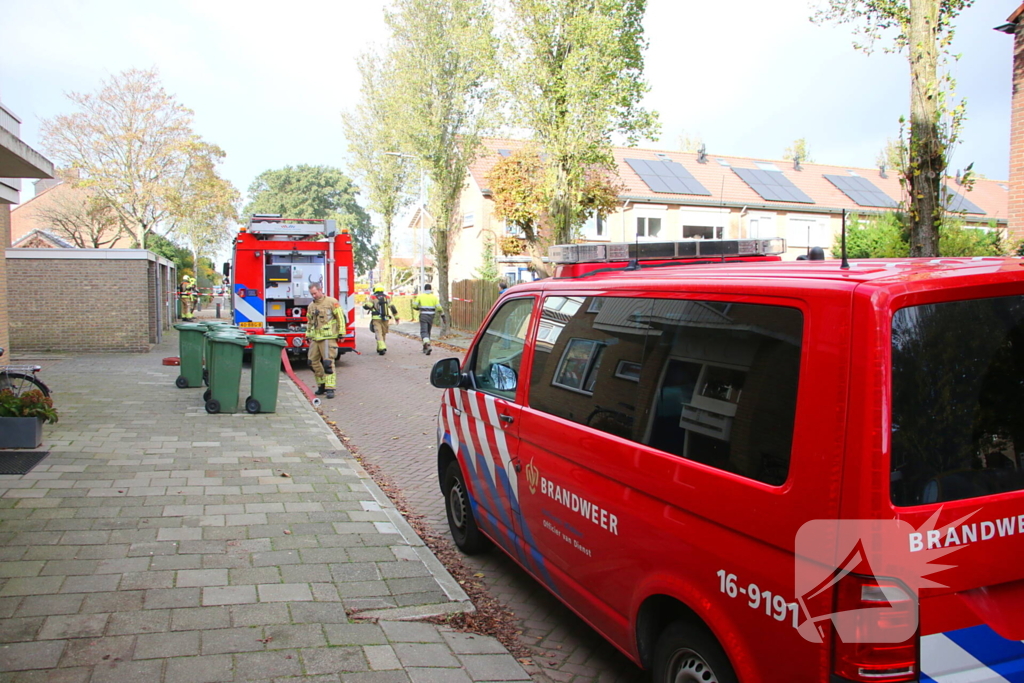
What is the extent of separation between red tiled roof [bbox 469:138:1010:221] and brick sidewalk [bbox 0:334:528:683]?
26051 millimetres

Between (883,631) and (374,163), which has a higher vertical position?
(374,163)

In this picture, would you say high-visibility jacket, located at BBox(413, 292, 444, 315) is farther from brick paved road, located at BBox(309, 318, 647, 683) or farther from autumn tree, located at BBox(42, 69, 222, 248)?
autumn tree, located at BBox(42, 69, 222, 248)

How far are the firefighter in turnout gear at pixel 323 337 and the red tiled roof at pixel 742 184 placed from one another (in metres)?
19.5

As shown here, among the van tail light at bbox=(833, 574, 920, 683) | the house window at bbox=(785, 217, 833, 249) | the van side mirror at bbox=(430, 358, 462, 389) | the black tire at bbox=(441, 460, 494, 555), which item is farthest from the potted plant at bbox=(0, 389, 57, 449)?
the house window at bbox=(785, 217, 833, 249)

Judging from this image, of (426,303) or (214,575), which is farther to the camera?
(426,303)

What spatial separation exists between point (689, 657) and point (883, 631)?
2.67ft

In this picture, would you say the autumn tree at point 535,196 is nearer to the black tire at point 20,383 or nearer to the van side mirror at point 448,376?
the black tire at point 20,383

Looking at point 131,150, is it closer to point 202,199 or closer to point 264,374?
point 202,199

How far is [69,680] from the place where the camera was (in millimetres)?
3137

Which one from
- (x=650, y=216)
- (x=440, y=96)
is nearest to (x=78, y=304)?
(x=440, y=96)

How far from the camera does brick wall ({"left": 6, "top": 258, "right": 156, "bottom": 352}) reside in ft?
60.1

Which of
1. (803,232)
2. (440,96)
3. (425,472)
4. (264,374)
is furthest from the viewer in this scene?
(803,232)

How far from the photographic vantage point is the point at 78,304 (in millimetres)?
18734

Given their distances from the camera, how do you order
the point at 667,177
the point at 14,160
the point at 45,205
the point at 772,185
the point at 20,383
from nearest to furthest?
1. the point at 14,160
2. the point at 20,383
3. the point at 667,177
4. the point at 772,185
5. the point at 45,205
